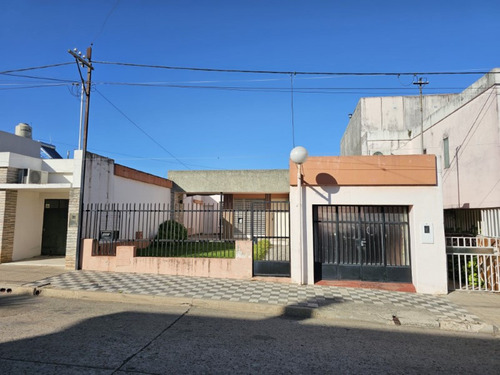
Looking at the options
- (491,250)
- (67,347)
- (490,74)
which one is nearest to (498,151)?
Answer: (490,74)

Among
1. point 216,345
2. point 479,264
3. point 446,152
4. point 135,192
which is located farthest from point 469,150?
point 135,192

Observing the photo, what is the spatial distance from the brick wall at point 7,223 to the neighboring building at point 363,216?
9.72 meters

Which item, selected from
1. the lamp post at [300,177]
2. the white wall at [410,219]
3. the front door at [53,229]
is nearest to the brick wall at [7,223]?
the front door at [53,229]

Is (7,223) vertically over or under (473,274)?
over

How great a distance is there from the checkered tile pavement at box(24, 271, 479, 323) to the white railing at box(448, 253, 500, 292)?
53.0 inches

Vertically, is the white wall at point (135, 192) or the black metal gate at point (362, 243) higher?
the white wall at point (135, 192)

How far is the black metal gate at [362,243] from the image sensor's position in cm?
814

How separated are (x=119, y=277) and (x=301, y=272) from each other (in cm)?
509

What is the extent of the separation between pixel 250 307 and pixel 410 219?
4.85m

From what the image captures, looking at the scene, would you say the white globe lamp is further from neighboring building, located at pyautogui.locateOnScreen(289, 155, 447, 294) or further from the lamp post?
neighboring building, located at pyautogui.locateOnScreen(289, 155, 447, 294)

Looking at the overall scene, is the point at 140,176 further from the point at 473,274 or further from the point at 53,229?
the point at 473,274

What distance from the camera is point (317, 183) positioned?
8.28 meters

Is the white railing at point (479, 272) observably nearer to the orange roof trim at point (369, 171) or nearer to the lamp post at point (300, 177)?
the orange roof trim at point (369, 171)

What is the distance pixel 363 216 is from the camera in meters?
8.34
